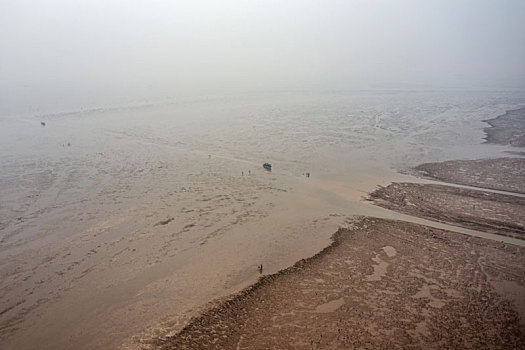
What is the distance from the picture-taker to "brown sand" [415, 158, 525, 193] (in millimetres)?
32438

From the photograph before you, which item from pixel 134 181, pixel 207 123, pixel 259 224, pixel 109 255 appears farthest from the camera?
pixel 207 123

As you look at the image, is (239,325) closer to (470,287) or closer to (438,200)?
(470,287)

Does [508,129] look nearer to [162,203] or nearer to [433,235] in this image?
[433,235]

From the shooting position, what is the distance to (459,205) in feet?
91.6

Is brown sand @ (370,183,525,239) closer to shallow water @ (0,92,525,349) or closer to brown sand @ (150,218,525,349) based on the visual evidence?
shallow water @ (0,92,525,349)

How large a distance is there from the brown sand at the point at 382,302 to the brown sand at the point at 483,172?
12.3m

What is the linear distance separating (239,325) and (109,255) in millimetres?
9878

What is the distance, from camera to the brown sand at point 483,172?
32438 millimetres

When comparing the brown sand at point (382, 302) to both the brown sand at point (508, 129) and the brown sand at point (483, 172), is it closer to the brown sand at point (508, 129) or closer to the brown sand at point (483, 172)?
the brown sand at point (483, 172)

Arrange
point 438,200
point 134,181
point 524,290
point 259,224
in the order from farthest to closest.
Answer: point 134,181 < point 438,200 < point 259,224 < point 524,290

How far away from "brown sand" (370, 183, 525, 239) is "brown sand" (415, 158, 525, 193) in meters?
2.70

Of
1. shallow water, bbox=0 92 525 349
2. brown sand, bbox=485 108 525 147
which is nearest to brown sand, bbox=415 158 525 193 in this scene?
shallow water, bbox=0 92 525 349

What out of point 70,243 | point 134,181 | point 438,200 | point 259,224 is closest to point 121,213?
point 70,243

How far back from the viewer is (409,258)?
21.1m
